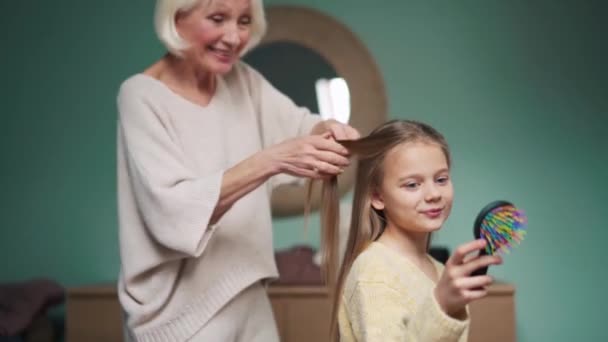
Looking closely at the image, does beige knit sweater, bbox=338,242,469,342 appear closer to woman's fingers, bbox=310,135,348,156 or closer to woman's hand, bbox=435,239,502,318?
woman's hand, bbox=435,239,502,318

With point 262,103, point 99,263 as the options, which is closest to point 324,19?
point 99,263

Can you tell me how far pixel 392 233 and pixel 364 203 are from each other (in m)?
0.07

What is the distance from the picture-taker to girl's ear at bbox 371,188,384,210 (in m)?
1.46

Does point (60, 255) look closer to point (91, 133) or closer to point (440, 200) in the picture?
point (91, 133)

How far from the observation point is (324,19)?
11.7ft

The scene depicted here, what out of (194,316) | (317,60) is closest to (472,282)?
(194,316)

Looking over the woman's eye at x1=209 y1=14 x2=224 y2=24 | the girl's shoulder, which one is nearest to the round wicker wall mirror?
the woman's eye at x1=209 y1=14 x2=224 y2=24

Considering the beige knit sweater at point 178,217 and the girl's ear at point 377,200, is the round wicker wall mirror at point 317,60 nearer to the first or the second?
the beige knit sweater at point 178,217

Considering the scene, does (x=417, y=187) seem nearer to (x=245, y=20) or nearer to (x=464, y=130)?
(x=245, y=20)

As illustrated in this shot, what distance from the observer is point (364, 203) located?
A: 147cm

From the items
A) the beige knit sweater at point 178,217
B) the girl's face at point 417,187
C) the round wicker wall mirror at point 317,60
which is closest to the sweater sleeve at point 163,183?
the beige knit sweater at point 178,217

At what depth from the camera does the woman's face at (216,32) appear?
1.61 m

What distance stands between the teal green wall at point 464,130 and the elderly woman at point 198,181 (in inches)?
74.2

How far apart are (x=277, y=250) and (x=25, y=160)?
1168 mm
